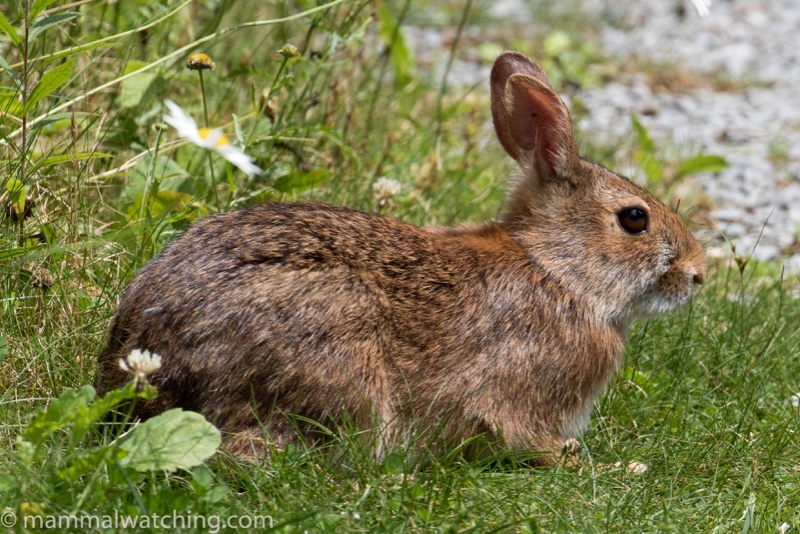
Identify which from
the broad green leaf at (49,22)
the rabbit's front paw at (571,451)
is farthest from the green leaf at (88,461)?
the rabbit's front paw at (571,451)

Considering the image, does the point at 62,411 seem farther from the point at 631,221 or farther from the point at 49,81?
the point at 631,221

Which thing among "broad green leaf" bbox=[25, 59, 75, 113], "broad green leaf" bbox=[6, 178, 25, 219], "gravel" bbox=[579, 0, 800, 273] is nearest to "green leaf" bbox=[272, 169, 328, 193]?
"broad green leaf" bbox=[6, 178, 25, 219]

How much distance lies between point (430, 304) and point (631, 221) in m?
0.94

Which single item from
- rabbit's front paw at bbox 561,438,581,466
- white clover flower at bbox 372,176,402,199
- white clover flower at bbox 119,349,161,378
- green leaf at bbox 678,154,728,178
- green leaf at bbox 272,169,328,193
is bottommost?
rabbit's front paw at bbox 561,438,581,466

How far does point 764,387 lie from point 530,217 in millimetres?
1230

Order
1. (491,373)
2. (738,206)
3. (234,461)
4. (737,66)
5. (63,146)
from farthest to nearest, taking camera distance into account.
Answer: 1. (737,66)
2. (738,206)
3. (63,146)
4. (491,373)
5. (234,461)

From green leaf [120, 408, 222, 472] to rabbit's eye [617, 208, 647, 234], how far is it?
1.93m

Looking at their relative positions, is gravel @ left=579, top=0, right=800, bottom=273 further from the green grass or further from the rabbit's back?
the rabbit's back

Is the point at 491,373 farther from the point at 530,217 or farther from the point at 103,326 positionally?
the point at 103,326

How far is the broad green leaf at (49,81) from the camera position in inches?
148

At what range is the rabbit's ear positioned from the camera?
4.31 m

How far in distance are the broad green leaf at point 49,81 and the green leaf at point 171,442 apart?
4.28 feet

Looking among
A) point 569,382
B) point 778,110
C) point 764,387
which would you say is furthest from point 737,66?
point 569,382

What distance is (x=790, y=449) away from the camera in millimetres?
4020
